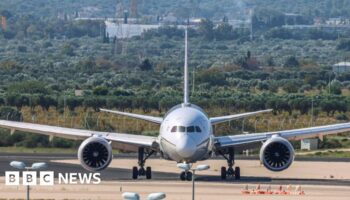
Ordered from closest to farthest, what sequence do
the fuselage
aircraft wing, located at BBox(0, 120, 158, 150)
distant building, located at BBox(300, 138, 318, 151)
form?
the fuselage, aircraft wing, located at BBox(0, 120, 158, 150), distant building, located at BBox(300, 138, 318, 151)

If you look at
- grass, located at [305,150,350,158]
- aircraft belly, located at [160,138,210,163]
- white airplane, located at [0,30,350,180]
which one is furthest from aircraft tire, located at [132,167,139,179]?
grass, located at [305,150,350,158]

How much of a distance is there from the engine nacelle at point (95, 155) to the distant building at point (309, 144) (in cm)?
2396

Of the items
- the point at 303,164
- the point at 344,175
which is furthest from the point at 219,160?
the point at 344,175

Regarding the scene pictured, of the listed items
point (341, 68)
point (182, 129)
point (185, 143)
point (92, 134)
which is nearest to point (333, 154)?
point (92, 134)

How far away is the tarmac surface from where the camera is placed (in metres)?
53.8

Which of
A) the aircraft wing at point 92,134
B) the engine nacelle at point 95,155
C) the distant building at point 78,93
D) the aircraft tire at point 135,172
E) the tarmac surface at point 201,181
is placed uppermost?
the distant building at point 78,93

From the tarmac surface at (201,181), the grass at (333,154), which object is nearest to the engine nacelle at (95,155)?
the tarmac surface at (201,181)

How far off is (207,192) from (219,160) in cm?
1759

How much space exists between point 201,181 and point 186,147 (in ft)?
8.21

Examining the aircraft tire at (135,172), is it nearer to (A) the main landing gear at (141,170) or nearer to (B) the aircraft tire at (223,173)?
(A) the main landing gear at (141,170)

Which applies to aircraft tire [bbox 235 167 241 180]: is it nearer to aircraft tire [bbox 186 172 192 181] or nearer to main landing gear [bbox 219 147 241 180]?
main landing gear [bbox 219 147 241 180]

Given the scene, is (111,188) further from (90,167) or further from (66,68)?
(66,68)

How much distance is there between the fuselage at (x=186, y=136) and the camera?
58500 mm

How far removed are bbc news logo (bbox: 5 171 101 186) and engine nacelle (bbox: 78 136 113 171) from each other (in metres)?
0.63
